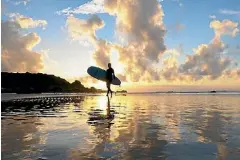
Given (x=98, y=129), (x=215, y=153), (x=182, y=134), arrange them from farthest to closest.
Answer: (x=98, y=129) < (x=182, y=134) < (x=215, y=153)

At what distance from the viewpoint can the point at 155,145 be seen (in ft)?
32.6

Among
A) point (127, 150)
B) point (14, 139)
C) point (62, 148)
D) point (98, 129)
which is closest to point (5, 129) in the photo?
point (14, 139)

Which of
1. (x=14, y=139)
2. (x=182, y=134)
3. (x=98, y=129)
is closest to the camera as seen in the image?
(x=14, y=139)

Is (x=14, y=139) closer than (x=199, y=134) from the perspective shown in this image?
Yes

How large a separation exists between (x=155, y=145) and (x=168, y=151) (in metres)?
0.92

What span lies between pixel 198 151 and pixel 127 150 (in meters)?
2.19

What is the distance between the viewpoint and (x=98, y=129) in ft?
43.8

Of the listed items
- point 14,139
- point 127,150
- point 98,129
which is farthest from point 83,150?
point 98,129

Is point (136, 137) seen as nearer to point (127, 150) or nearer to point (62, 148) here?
point (127, 150)

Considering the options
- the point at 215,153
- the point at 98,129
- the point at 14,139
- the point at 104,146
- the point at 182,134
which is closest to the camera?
the point at 215,153

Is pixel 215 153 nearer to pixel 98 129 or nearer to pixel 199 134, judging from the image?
pixel 199 134

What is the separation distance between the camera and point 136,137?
A: 11.4 metres

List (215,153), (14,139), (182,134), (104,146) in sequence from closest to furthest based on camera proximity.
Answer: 1. (215,153)
2. (104,146)
3. (14,139)
4. (182,134)

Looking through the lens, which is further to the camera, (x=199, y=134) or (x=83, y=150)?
(x=199, y=134)
